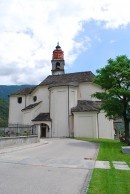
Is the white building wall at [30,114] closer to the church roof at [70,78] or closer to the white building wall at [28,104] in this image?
the white building wall at [28,104]

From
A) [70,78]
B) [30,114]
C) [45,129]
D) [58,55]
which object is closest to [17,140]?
[45,129]

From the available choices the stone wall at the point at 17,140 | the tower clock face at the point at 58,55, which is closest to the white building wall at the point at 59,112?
the stone wall at the point at 17,140

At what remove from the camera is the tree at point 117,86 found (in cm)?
2856

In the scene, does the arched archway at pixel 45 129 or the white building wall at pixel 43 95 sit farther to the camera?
the white building wall at pixel 43 95

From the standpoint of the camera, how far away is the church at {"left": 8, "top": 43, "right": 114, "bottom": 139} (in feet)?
146

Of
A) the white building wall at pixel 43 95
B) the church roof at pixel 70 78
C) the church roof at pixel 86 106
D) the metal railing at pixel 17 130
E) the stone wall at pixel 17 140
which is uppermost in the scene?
the church roof at pixel 70 78

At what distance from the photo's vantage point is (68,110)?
Answer: 4634cm

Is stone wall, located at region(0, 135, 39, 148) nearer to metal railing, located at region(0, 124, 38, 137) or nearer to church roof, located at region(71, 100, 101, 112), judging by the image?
metal railing, located at region(0, 124, 38, 137)

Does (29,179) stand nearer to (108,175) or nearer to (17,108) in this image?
(108,175)

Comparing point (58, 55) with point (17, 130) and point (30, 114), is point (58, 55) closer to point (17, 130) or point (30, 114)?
point (30, 114)

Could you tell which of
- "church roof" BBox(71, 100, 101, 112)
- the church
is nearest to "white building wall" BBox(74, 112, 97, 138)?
the church

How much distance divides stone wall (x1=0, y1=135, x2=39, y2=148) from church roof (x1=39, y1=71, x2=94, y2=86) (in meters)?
24.5

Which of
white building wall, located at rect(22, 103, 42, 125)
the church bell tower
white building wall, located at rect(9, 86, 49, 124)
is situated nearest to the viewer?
white building wall, located at rect(22, 103, 42, 125)

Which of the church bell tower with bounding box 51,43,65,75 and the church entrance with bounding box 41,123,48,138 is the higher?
the church bell tower with bounding box 51,43,65,75
